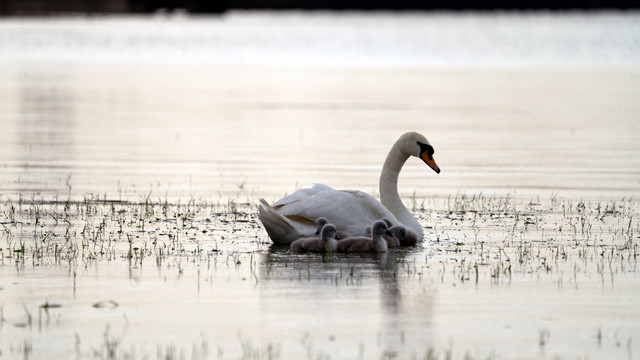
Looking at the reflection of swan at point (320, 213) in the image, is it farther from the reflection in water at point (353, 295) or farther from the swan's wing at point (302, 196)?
the reflection in water at point (353, 295)

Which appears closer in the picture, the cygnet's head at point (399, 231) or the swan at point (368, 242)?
the swan at point (368, 242)

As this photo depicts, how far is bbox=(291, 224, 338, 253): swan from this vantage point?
11648mm

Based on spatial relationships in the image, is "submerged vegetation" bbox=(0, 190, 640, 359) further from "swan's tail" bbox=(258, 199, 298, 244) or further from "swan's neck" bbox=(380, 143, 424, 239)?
"swan's neck" bbox=(380, 143, 424, 239)

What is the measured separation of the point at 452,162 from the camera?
20.4m

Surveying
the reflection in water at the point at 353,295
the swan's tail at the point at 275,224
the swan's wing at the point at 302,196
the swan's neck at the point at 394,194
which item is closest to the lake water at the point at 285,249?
the reflection in water at the point at 353,295

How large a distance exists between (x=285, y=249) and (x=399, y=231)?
106 cm

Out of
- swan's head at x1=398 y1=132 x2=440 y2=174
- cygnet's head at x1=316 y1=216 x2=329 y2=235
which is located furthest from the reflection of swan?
swan's head at x1=398 y1=132 x2=440 y2=174

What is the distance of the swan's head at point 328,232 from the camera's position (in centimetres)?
1163

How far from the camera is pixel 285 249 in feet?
39.3

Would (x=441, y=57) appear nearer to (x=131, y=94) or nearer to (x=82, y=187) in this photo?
(x=131, y=94)

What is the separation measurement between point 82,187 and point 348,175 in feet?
12.7

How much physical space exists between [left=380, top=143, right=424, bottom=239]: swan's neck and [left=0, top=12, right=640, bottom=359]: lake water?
0.28 meters

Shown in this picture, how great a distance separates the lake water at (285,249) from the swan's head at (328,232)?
0.33 m

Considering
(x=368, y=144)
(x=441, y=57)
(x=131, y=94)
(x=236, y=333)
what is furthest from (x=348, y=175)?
(x=441, y=57)
